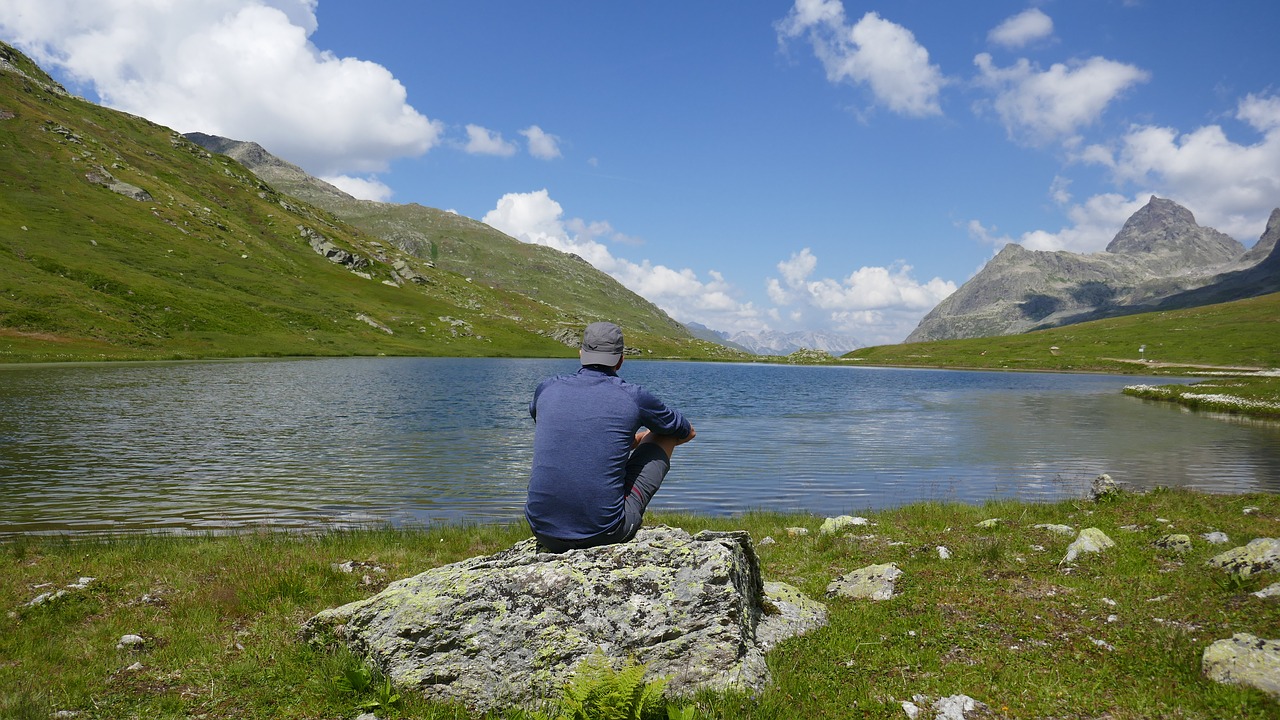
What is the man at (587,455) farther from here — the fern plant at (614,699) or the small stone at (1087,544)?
the small stone at (1087,544)

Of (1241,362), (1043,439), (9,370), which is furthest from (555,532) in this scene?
(1241,362)

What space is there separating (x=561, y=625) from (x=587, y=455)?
2003 mm

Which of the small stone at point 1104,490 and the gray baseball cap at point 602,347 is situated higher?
the gray baseball cap at point 602,347

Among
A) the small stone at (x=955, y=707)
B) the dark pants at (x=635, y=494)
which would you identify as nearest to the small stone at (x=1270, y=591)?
the small stone at (x=955, y=707)

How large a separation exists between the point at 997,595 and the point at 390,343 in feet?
571

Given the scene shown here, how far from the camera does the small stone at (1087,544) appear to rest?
11.4 metres

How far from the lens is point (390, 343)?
168 meters

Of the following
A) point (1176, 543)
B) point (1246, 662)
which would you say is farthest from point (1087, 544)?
point (1246, 662)

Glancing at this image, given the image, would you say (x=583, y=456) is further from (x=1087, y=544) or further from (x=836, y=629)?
(x=1087, y=544)

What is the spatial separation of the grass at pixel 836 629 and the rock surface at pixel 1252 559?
0.90 feet

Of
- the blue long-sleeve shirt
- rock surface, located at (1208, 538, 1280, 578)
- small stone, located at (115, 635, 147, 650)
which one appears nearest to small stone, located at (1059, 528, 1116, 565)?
rock surface, located at (1208, 538, 1280, 578)

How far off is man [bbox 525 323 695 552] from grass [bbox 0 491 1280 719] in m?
2.34

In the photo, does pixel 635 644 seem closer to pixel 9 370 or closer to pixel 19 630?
pixel 19 630

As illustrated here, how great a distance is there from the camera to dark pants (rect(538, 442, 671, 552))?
26.8 feet
